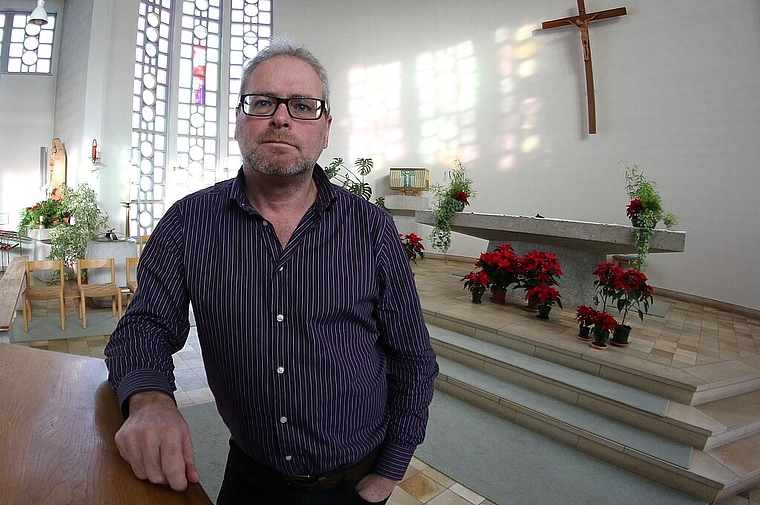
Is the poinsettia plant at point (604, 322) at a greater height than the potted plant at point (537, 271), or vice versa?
the potted plant at point (537, 271)

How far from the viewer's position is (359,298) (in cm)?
101

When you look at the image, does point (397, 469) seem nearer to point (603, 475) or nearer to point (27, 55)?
point (603, 475)

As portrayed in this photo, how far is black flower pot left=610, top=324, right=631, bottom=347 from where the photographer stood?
3514mm

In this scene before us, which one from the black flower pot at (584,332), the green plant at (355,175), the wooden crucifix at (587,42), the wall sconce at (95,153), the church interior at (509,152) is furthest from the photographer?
the green plant at (355,175)

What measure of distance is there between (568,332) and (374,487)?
317cm

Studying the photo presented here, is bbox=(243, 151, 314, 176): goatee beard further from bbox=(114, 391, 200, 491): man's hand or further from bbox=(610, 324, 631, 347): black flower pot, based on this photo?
bbox=(610, 324, 631, 347): black flower pot

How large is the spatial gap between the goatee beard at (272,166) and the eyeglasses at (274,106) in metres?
0.09

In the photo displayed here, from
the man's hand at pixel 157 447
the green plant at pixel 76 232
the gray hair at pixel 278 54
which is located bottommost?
the man's hand at pixel 157 447

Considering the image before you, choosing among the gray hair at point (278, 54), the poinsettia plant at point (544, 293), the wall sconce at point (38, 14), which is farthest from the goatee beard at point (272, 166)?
the wall sconce at point (38, 14)

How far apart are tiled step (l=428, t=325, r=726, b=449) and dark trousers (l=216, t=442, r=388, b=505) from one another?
2.28 m

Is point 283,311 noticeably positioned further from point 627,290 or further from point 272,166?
point 627,290

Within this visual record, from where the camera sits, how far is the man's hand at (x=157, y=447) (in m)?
0.55

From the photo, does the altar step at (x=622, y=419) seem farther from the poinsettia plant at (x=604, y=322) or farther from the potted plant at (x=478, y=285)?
the potted plant at (x=478, y=285)

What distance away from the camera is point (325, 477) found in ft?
3.31
